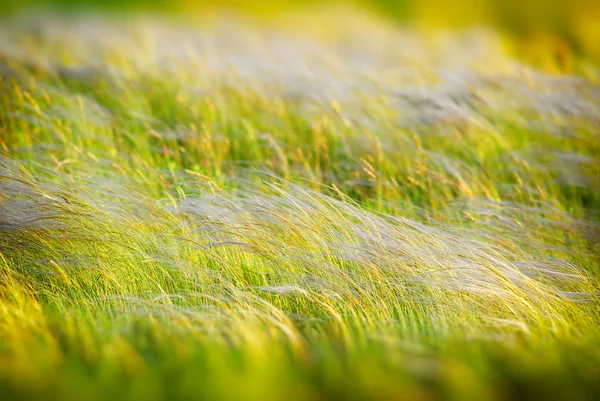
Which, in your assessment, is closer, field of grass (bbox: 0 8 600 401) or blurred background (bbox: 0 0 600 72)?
field of grass (bbox: 0 8 600 401)

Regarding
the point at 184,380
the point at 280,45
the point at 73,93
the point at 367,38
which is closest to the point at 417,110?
the point at 73,93

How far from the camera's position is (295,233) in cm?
273

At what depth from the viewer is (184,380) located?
177cm

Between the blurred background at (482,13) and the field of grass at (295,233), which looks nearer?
the field of grass at (295,233)

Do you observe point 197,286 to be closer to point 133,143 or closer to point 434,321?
point 434,321

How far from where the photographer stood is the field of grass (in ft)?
6.11

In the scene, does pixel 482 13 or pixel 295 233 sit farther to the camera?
pixel 482 13

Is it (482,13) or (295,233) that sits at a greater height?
(482,13)

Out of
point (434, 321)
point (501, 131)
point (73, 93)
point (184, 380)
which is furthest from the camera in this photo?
point (73, 93)

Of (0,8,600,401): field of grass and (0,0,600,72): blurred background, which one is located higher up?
(0,0,600,72): blurred background

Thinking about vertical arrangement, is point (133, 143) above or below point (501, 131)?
below

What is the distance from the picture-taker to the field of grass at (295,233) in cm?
186

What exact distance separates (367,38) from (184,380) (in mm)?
6958

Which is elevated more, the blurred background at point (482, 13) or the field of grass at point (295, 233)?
the blurred background at point (482, 13)
